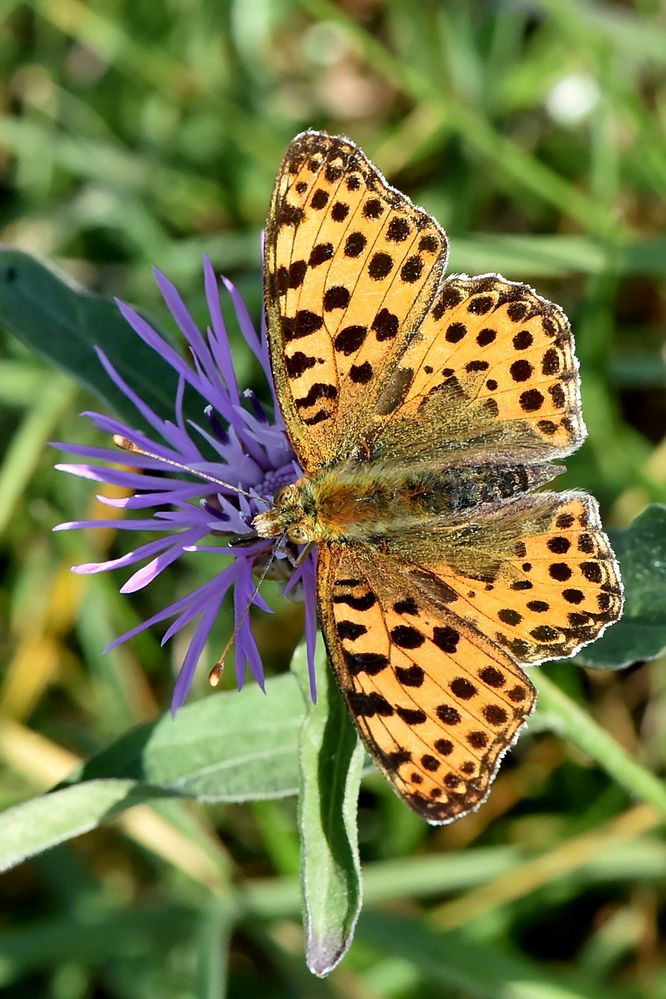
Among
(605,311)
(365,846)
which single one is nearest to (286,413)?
(605,311)

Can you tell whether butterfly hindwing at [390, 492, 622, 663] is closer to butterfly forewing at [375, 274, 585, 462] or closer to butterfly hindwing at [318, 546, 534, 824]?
butterfly hindwing at [318, 546, 534, 824]

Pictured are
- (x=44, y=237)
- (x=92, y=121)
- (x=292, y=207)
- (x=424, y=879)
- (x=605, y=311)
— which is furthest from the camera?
(x=92, y=121)

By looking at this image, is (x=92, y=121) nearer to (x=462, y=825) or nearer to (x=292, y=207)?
(x=292, y=207)

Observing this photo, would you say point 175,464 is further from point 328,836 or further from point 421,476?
point 328,836

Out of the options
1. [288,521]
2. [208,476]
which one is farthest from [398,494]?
[208,476]

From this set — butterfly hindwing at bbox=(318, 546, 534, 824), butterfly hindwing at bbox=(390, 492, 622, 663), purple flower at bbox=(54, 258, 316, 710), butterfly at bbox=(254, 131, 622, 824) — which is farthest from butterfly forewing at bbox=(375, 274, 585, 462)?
butterfly hindwing at bbox=(318, 546, 534, 824)
